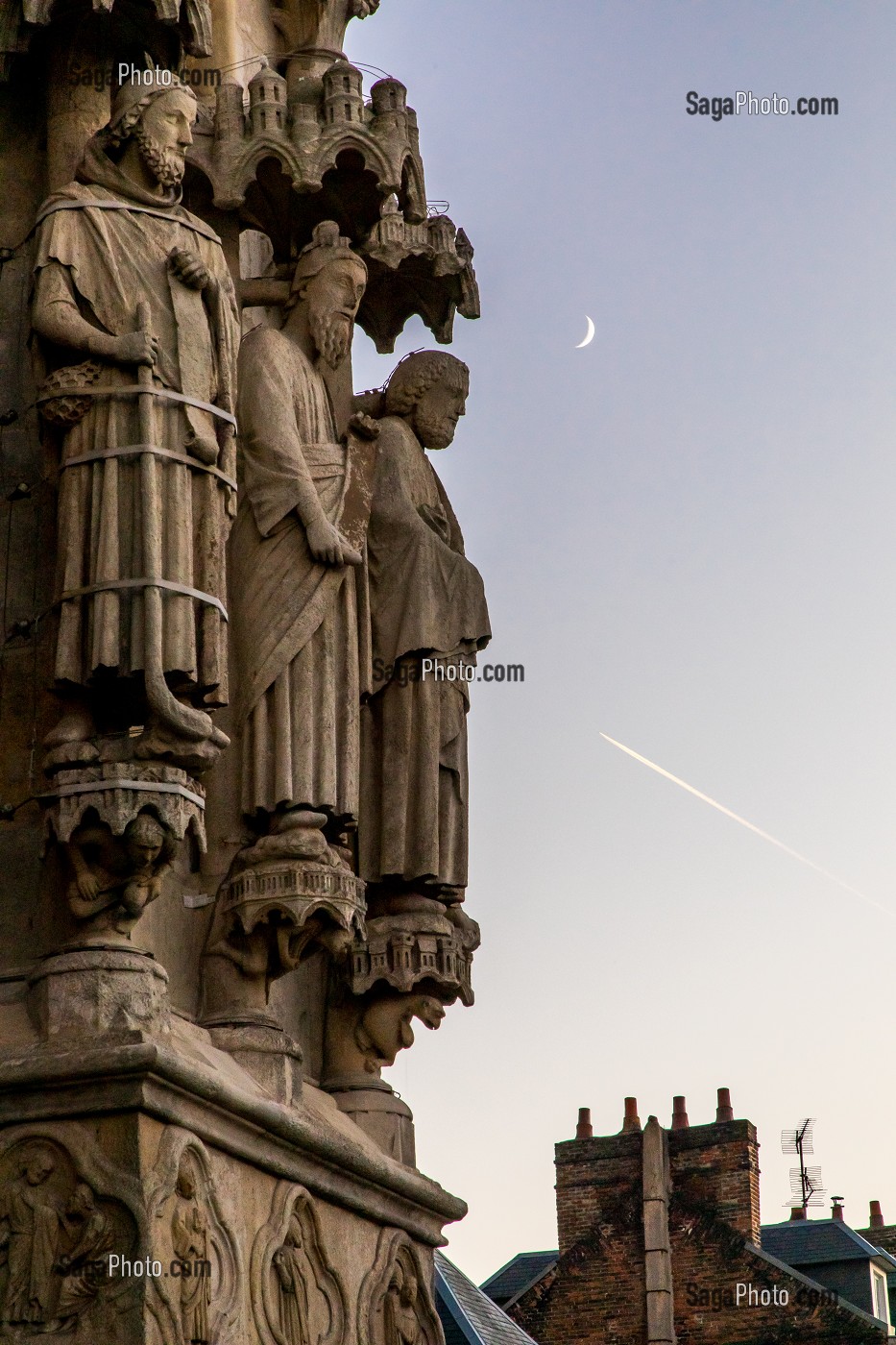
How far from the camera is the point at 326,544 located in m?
12.7

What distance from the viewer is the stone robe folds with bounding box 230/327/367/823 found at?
12.4 m

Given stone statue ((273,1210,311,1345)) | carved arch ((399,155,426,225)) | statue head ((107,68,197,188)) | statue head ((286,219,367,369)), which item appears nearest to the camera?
stone statue ((273,1210,311,1345))

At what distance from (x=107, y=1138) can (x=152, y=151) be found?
431cm

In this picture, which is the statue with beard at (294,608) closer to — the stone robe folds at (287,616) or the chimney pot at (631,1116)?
the stone robe folds at (287,616)

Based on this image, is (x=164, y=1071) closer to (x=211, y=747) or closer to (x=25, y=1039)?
(x=25, y=1039)

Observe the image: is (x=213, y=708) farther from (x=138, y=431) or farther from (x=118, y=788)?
(x=138, y=431)

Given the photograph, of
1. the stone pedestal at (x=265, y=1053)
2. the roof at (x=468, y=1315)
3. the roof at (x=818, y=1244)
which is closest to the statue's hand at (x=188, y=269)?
the stone pedestal at (x=265, y=1053)

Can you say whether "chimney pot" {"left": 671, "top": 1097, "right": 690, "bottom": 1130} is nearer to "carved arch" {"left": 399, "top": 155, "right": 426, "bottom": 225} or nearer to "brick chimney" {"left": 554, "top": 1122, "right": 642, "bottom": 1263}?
"brick chimney" {"left": 554, "top": 1122, "right": 642, "bottom": 1263}

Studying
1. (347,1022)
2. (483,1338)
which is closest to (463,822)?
(347,1022)

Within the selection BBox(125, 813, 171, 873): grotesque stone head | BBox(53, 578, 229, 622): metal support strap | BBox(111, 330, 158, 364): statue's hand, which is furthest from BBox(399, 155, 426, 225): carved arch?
BBox(125, 813, 171, 873): grotesque stone head

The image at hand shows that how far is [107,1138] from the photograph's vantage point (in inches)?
428

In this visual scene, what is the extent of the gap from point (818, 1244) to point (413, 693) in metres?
21.0

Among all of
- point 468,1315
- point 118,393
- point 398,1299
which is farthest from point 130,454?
point 468,1315

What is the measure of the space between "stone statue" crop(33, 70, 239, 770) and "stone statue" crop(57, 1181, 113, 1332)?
5.86ft
